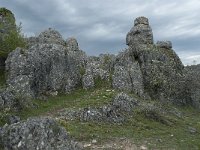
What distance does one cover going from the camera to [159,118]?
3378cm

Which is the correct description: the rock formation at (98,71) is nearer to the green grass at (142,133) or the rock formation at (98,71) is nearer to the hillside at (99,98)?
the hillside at (99,98)

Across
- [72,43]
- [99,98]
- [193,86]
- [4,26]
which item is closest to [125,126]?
[99,98]

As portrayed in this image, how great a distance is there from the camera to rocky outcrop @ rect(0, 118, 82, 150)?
17.7 meters

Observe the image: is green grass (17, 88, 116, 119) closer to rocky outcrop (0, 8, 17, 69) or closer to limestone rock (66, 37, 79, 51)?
rocky outcrop (0, 8, 17, 69)

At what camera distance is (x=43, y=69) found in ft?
132

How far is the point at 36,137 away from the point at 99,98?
702 inches

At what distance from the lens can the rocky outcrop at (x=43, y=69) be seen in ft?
127

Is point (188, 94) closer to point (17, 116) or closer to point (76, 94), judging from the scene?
point (76, 94)

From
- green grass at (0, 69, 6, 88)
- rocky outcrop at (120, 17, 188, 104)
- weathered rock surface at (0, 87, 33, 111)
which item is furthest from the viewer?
rocky outcrop at (120, 17, 188, 104)

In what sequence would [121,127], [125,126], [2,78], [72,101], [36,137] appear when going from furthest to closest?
[2,78], [72,101], [125,126], [121,127], [36,137]

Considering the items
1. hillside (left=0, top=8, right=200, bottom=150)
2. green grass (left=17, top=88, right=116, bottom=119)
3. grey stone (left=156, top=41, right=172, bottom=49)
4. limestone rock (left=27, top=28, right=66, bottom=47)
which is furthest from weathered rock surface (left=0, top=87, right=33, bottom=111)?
grey stone (left=156, top=41, right=172, bottom=49)

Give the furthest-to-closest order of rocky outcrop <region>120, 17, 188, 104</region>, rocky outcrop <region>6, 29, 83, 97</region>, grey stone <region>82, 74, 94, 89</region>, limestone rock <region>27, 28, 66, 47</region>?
1. limestone rock <region>27, 28, 66, 47</region>
2. rocky outcrop <region>120, 17, 188, 104</region>
3. grey stone <region>82, 74, 94, 89</region>
4. rocky outcrop <region>6, 29, 83, 97</region>

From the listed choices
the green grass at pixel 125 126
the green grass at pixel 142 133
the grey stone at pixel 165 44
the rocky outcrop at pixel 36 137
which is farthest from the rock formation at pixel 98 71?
the rocky outcrop at pixel 36 137

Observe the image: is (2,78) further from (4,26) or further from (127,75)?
(127,75)
